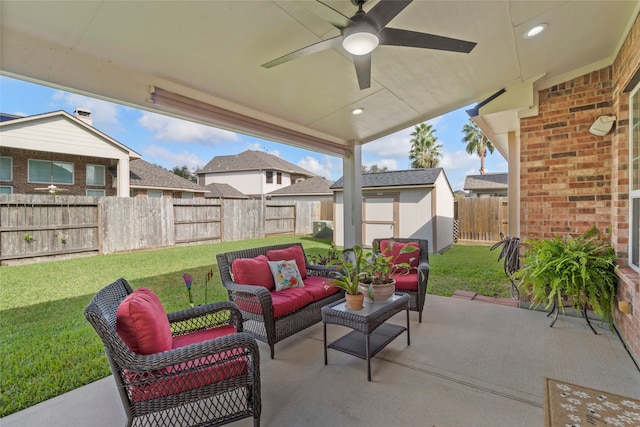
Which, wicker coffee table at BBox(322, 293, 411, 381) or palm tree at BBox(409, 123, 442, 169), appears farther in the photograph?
palm tree at BBox(409, 123, 442, 169)

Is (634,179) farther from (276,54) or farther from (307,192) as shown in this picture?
(307,192)

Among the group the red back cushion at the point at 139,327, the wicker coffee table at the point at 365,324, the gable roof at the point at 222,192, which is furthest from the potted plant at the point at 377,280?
the gable roof at the point at 222,192

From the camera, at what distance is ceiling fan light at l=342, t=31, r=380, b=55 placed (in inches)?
83.7

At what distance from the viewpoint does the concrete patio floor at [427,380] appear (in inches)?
80.3

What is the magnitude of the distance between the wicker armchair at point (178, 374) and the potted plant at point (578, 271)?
3.26 m

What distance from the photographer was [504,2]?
7.93 feet

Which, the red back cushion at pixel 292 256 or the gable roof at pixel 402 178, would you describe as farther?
the gable roof at pixel 402 178

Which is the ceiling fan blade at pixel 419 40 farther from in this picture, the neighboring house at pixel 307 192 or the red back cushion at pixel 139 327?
the neighboring house at pixel 307 192

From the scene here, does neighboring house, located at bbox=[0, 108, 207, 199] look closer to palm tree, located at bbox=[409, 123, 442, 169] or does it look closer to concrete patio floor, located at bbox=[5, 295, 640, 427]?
concrete patio floor, located at bbox=[5, 295, 640, 427]

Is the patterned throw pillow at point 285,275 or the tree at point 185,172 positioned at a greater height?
the tree at point 185,172

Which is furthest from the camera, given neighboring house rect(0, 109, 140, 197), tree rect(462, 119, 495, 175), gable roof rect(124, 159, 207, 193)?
tree rect(462, 119, 495, 175)

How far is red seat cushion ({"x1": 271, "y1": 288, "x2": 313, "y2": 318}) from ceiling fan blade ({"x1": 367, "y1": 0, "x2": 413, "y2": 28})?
247cm

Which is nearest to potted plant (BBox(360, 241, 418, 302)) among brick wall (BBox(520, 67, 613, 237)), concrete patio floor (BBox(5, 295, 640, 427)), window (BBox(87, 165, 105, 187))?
concrete patio floor (BBox(5, 295, 640, 427))

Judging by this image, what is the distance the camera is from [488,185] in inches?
730
